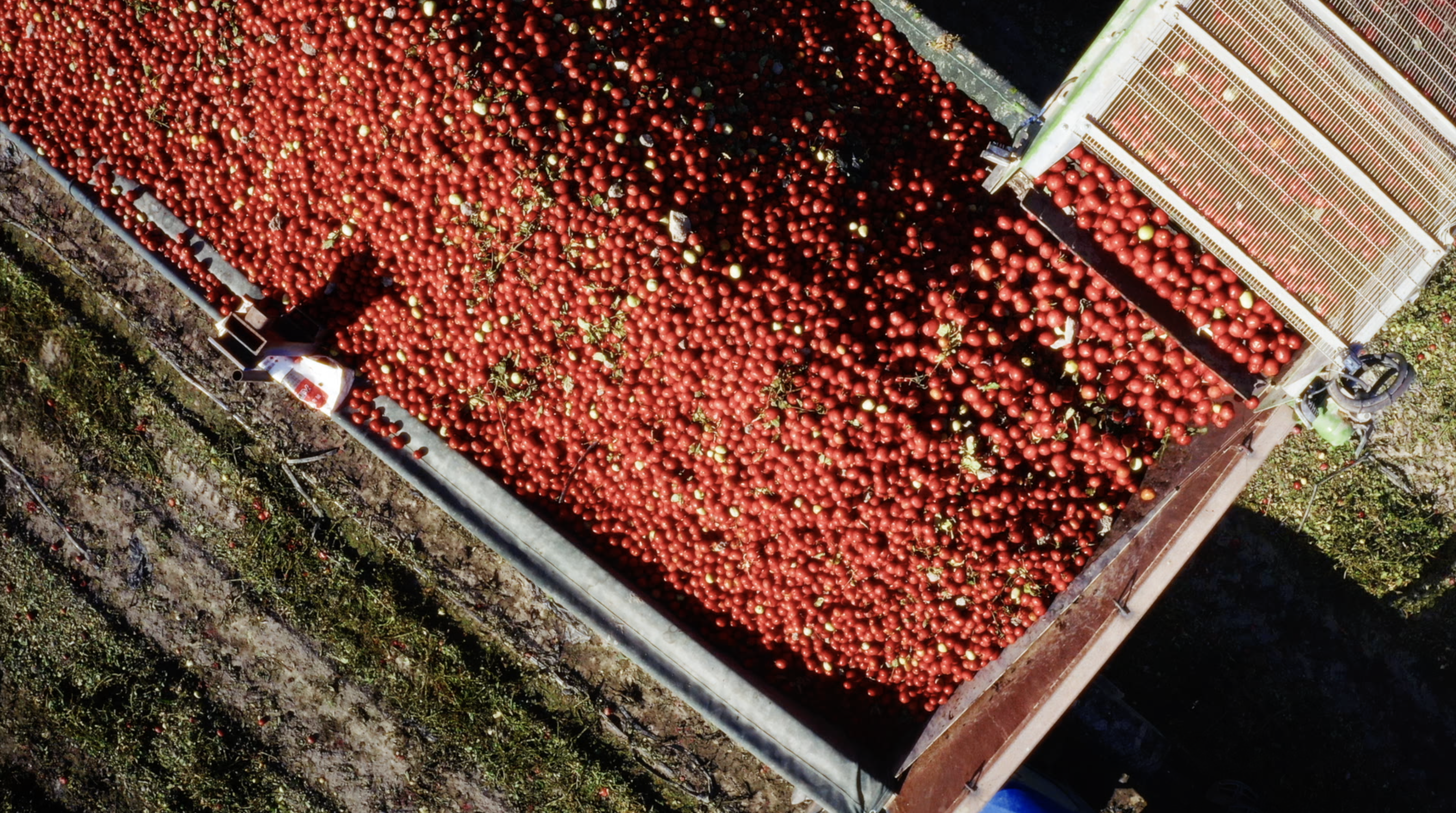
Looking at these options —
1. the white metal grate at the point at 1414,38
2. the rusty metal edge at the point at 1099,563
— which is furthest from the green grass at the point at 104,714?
the white metal grate at the point at 1414,38

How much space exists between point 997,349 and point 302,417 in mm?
4773

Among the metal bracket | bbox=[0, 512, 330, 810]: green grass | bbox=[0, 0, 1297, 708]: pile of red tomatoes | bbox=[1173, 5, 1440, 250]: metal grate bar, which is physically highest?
bbox=[1173, 5, 1440, 250]: metal grate bar

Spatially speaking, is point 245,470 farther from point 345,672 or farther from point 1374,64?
point 1374,64

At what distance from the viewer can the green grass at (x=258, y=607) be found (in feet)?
17.7

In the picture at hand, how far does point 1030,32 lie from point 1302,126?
2388mm

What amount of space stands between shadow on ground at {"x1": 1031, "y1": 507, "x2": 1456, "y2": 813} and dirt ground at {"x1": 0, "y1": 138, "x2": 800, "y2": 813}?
2.28 m

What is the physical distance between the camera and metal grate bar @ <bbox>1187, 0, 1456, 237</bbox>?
9.94 ft

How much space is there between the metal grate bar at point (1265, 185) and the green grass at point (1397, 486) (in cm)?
222

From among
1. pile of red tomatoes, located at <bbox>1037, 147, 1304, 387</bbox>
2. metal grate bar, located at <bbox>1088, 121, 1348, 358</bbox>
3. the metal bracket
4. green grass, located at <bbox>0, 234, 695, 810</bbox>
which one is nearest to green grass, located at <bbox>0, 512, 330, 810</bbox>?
green grass, located at <bbox>0, 234, 695, 810</bbox>

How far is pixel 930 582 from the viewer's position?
12.6ft

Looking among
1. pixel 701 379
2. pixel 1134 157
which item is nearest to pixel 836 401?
pixel 701 379

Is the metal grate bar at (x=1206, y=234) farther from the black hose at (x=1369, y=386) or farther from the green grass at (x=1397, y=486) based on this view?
the green grass at (x=1397, y=486)

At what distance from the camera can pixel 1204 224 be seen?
3105 millimetres

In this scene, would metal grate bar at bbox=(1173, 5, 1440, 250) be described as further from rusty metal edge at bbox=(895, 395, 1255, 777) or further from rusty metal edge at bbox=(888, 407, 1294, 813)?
rusty metal edge at bbox=(895, 395, 1255, 777)
